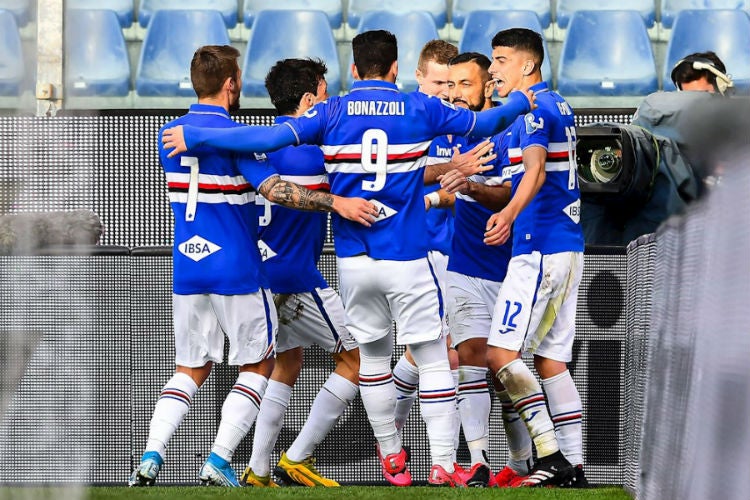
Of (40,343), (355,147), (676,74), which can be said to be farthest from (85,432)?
(676,74)

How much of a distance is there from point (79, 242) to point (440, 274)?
1.78 meters

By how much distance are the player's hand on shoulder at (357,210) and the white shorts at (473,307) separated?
3.22 feet

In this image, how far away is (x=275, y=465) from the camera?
248 inches

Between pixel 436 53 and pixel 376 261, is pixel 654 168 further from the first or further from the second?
pixel 376 261

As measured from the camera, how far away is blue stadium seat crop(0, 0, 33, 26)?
Answer: 3.21m

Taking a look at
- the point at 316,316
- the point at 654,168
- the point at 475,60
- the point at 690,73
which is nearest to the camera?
the point at 316,316

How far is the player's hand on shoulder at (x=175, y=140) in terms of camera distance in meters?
5.09

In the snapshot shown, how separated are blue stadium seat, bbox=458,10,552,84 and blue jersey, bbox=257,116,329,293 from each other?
A: 424cm

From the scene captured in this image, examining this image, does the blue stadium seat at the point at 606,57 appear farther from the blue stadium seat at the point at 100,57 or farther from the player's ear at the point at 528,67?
the player's ear at the point at 528,67

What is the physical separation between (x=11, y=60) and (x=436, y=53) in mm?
3522

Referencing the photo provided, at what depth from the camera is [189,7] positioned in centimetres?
1024

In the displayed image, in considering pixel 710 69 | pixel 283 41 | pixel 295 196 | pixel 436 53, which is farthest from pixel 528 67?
pixel 283 41

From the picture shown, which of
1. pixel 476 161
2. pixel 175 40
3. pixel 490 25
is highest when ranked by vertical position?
pixel 490 25

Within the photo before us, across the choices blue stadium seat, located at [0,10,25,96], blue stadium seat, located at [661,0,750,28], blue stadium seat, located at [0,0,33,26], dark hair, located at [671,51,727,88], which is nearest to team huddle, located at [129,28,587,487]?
dark hair, located at [671,51,727,88]
